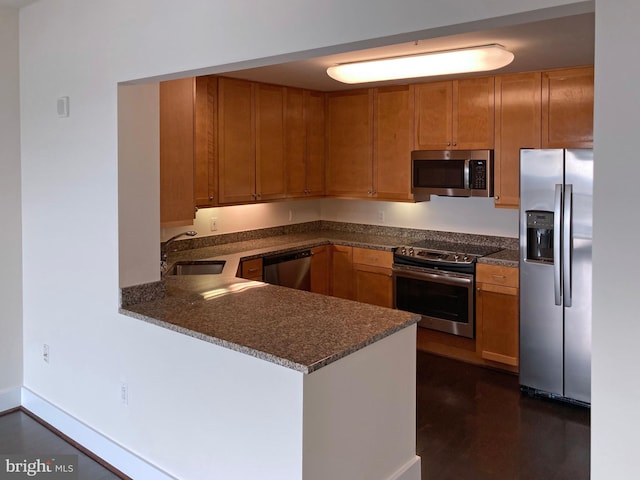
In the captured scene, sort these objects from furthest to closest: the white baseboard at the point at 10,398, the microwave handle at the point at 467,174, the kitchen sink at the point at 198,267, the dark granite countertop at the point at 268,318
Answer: the microwave handle at the point at 467,174, the kitchen sink at the point at 198,267, the white baseboard at the point at 10,398, the dark granite countertop at the point at 268,318

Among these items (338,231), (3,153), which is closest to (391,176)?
(338,231)

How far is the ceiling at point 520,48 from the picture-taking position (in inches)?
119

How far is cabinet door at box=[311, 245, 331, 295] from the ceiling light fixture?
6.37 feet

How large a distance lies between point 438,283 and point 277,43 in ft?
10.1

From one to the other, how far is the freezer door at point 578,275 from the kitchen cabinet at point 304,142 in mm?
2512

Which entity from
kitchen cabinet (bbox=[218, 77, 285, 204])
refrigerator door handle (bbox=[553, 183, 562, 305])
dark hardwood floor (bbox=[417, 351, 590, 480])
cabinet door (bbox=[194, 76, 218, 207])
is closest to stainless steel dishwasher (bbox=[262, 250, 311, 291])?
kitchen cabinet (bbox=[218, 77, 285, 204])

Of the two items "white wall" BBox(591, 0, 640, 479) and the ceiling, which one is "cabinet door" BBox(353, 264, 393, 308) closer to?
the ceiling

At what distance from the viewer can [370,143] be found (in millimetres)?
5340

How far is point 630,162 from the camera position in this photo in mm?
1345

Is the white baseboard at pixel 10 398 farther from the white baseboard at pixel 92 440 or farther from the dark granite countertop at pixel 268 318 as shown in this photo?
the dark granite countertop at pixel 268 318

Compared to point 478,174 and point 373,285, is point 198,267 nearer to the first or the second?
point 373,285

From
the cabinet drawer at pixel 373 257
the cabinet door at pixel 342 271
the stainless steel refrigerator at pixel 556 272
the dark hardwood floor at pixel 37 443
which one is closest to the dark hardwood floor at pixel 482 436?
the dark hardwood floor at pixel 37 443

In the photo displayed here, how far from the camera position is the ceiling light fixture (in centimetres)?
306

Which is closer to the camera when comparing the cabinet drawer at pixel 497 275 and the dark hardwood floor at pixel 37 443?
the dark hardwood floor at pixel 37 443
